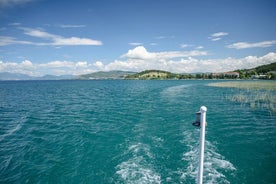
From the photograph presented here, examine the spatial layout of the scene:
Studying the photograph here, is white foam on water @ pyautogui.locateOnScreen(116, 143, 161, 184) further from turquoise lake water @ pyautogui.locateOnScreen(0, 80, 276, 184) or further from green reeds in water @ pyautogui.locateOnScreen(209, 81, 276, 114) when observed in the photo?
green reeds in water @ pyautogui.locateOnScreen(209, 81, 276, 114)

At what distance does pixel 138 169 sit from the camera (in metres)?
11.4

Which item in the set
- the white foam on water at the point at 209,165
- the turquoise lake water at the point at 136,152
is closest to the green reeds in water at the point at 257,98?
the turquoise lake water at the point at 136,152

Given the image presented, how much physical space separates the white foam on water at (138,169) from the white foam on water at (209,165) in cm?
213

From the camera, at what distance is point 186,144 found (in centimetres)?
1555

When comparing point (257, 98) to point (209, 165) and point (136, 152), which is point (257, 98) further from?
point (136, 152)

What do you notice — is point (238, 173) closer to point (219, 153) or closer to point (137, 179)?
point (219, 153)

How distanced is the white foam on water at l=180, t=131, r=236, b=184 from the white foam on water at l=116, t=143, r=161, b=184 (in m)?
2.13

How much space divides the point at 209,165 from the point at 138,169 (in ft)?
17.2

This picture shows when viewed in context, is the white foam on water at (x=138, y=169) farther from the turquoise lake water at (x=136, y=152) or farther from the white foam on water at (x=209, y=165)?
the white foam on water at (x=209, y=165)

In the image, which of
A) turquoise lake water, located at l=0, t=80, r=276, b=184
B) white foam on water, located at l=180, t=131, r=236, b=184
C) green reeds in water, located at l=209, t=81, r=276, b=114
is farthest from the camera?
green reeds in water, located at l=209, t=81, r=276, b=114

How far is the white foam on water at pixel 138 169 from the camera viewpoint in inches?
407

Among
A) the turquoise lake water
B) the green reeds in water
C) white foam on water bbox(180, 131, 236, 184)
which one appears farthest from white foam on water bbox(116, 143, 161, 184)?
the green reeds in water

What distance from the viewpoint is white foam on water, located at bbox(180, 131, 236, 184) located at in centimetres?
1029

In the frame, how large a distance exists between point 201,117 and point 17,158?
16253 millimetres
